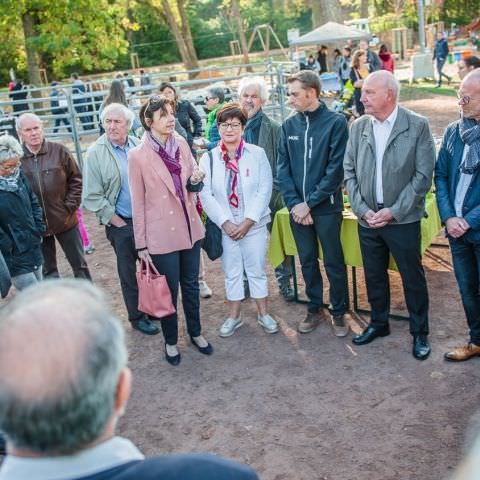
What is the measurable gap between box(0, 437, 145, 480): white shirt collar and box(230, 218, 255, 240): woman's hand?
341cm

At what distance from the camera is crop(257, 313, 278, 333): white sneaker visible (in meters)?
4.89

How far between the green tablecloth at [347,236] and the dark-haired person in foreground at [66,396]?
144 inches

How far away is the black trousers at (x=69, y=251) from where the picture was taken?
543 centimetres

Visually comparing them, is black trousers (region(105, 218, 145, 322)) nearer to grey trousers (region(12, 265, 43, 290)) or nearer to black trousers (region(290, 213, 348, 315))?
grey trousers (region(12, 265, 43, 290))

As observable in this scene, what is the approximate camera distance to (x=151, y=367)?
4.61 m

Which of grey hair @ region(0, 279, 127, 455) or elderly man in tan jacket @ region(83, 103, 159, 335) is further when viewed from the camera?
elderly man in tan jacket @ region(83, 103, 159, 335)

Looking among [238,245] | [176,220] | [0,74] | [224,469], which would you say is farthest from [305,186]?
[0,74]

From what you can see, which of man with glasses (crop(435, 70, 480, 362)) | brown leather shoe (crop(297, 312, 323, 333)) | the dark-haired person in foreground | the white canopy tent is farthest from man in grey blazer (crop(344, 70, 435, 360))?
the white canopy tent

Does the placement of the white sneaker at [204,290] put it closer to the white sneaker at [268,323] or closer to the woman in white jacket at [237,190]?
the white sneaker at [268,323]

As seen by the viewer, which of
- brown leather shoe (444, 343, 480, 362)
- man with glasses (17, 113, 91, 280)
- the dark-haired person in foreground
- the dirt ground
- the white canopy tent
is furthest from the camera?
the white canopy tent

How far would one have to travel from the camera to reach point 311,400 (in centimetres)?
391

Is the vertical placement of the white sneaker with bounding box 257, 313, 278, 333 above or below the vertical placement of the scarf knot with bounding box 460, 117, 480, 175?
below

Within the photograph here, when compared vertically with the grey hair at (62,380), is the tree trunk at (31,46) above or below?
above

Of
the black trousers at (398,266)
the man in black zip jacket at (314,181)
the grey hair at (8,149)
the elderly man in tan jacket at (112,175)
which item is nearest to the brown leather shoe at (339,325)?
the man in black zip jacket at (314,181)
